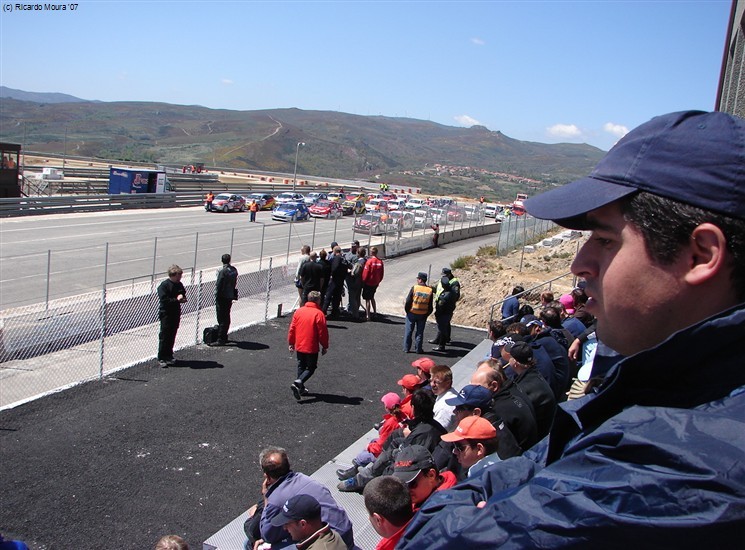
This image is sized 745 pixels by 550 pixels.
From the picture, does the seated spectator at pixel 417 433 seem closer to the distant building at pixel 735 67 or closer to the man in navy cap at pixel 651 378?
the man in navy cap at pixel 651 378

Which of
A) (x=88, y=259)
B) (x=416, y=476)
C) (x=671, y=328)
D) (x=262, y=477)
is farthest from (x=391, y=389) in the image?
(x=88, y=259)

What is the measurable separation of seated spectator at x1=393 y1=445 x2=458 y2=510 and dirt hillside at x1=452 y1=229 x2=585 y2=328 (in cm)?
1434

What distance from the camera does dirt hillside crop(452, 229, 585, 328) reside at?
2116cm

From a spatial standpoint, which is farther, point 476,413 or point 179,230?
point 179,230

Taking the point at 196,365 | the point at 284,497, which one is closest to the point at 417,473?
the point at 284,497

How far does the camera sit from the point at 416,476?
421 centimetres

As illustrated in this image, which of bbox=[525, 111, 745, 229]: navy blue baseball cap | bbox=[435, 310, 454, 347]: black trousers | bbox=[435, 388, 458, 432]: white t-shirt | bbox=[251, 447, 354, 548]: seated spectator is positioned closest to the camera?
bbox=[525, 111, 745, 229]: navy blue baseball cap

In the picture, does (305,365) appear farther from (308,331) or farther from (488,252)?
(488,252)

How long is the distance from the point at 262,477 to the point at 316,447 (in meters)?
1.15

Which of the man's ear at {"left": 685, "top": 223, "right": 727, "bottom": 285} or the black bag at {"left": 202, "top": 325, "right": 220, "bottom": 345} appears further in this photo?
the black bag at {"left": 202, "top": 325, "right": 220, "bottom": 345}

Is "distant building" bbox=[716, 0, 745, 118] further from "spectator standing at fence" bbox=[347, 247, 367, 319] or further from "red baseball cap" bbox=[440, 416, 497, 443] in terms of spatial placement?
"spectator standing at fence" bbox=[347, 247, 367, 319]

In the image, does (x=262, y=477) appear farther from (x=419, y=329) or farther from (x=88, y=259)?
(x=88, y=259)

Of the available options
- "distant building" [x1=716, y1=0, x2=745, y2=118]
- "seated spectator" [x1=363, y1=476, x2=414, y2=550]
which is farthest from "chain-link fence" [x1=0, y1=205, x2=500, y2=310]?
"seated spectator" [x1=363, y1=476, x2=414, y2=550]

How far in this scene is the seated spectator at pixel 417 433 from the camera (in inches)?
221
